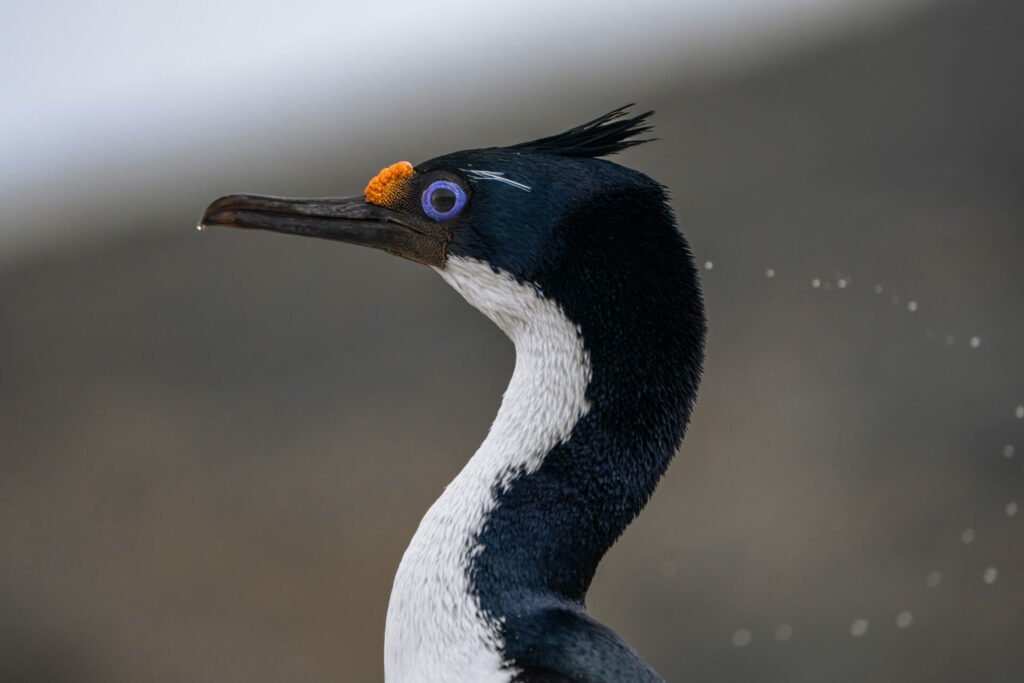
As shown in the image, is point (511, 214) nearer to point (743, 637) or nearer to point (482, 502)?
point (482, 502)

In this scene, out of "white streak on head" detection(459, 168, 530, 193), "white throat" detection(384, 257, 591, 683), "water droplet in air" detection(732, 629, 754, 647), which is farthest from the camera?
"water droplet in air" detection(732, 629, 754, 647)

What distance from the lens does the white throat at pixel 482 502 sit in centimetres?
117

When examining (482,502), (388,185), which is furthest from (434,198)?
(482,502)

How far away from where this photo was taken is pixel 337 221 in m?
1.36

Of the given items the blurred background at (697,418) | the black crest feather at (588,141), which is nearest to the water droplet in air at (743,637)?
the blurred background at (697,418)

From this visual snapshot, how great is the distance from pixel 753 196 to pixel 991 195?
3.50 ft

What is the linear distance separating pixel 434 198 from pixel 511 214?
12 cm

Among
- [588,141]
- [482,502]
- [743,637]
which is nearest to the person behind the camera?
[482,502]

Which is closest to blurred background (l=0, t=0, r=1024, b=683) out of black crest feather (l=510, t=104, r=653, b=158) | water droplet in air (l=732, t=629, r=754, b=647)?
water droplet in air (l=732, t=629, r=754, b=647)

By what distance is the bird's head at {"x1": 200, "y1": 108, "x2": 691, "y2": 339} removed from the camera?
1.25 m

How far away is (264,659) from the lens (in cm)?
432

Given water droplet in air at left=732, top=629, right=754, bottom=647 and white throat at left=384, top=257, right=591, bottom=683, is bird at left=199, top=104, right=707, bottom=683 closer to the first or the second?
white throat at left=384, top=257, right=591, bottom=683

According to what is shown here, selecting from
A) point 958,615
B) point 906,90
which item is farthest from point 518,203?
point 906,90

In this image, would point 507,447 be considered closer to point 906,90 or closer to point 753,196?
point 753,196
